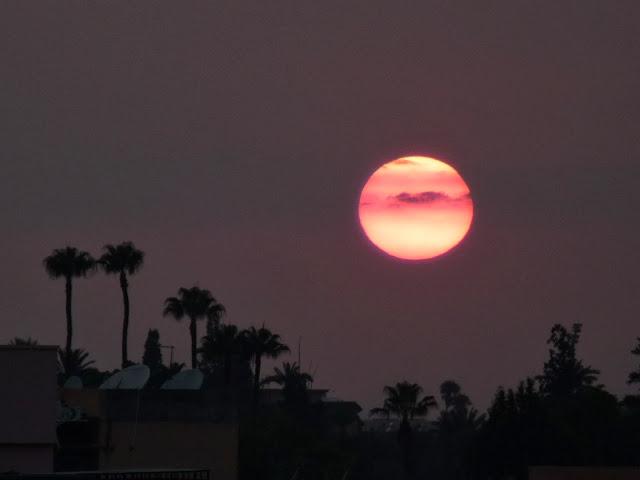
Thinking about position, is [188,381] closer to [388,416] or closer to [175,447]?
[175,447]

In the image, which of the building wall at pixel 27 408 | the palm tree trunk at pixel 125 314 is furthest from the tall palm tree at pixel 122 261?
the building wall at pixel 27 408

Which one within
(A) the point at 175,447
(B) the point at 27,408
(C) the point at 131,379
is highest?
(C) the point at 131,379

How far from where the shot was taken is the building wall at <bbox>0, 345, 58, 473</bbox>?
53469 millimetres

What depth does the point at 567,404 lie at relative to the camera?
10931cm

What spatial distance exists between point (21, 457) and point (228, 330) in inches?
2947

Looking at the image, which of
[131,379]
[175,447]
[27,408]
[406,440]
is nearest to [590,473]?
[27,408]

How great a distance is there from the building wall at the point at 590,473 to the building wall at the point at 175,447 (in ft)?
80.6

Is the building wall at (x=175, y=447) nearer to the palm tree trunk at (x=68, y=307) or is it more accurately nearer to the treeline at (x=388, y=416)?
the treeline at (x=388, y=416)

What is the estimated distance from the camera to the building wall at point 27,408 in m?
53.5

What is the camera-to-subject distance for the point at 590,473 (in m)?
49.8

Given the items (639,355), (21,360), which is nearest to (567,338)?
(639,355)

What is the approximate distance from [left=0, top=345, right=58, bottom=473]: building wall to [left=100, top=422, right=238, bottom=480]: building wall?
55.0ft

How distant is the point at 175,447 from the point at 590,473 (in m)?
27.9

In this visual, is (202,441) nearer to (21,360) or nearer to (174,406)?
(174,406)
